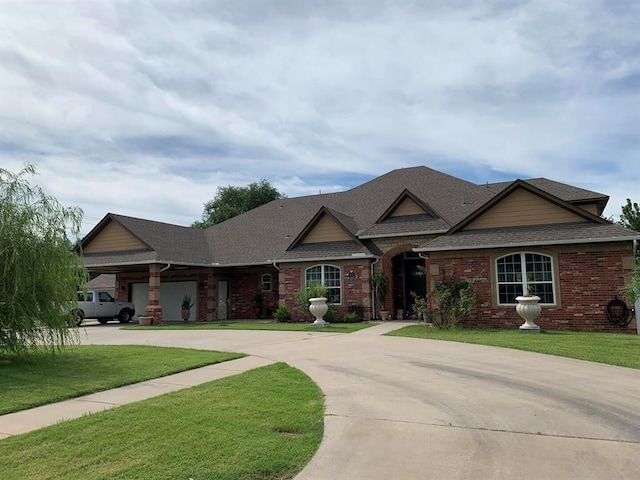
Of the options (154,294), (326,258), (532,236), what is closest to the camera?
(532,236)

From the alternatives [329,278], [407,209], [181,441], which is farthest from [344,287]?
[181,441]

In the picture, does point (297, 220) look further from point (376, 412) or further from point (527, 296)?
point (376, 412)

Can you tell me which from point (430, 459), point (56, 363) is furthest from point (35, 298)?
point (430, 459)

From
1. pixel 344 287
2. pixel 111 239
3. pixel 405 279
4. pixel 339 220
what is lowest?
pixel 344 287

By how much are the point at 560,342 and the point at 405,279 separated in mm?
10857

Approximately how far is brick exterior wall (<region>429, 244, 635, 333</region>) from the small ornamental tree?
58 cm

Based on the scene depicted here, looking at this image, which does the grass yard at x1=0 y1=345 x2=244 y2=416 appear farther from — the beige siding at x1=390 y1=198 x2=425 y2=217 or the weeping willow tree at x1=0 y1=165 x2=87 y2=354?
the beige siding at x1=390 y1=198 x2=425 y2=217

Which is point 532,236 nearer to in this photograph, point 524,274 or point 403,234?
point 524,274

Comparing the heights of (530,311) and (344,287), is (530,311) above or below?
below

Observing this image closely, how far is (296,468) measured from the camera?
4445mm

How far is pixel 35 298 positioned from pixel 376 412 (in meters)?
7.39

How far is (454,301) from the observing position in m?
17.6

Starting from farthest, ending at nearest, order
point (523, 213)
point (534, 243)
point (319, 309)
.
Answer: point (319, 309), point (523, 213), point (534, 243)

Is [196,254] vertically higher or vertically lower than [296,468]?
higher
